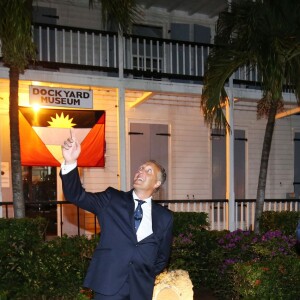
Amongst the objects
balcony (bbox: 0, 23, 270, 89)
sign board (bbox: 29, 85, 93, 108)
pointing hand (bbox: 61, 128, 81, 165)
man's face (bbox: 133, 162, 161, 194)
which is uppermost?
balcony (bbox: 0, 23, 270, 89)

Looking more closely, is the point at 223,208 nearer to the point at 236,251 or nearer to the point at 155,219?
the point at 236,251

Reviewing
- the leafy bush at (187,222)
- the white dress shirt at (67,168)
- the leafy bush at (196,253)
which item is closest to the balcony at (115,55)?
the leafy bush at (187,222)

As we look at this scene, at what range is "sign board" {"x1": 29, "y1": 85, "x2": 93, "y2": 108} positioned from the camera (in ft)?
28.8

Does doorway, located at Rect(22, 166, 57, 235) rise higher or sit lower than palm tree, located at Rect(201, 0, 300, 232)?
lower

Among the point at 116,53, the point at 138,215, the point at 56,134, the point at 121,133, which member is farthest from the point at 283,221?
the point at 138,215

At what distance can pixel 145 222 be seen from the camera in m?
3.26

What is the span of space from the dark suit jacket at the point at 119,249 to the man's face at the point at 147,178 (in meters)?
0.14

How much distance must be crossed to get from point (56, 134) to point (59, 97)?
0.82 meters

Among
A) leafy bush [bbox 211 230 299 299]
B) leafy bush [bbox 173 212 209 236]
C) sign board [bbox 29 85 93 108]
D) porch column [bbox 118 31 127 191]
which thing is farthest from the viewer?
porch column [bbox 118 31 127 191]

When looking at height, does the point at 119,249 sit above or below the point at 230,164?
below

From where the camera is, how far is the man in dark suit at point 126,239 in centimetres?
311

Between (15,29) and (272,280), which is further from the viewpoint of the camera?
(15,29)

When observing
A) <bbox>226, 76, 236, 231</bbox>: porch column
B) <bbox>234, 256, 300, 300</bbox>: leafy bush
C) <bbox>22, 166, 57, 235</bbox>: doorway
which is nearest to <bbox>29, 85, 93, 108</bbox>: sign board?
<bbox>22, 166, 57, 235</bbox>: doorway

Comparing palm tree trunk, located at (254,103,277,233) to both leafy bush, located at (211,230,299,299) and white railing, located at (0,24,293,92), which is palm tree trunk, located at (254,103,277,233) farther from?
leafy bush, located at (211,230,299,299)
